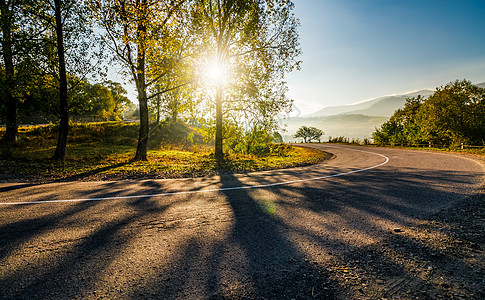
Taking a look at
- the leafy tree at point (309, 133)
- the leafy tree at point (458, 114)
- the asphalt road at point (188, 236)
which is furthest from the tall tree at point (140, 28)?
the leafy tree at point (309, 133)

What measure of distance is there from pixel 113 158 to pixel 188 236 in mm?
12402

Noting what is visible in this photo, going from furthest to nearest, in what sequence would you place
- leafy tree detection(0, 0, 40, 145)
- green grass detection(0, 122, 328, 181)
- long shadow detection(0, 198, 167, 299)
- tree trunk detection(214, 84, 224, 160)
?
tree trunk detection(214, 84, 224, 160)
leafy tree detection(0, 0, 40, 145)
green grass detection(0, 122, 328, 181)
long shadow detection(0, 198, 167, 299)

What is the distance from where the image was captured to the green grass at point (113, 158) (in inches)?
351

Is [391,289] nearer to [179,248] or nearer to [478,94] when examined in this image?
[179,248]

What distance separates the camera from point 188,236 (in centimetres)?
332

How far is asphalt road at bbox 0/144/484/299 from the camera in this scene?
2225 mm

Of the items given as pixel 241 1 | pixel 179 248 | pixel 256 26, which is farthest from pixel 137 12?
pixel 179 248

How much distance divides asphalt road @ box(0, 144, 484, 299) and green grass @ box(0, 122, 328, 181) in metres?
2.94

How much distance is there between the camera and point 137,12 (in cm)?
1192

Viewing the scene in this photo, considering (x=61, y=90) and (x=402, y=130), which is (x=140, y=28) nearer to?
(x=61, y=90)

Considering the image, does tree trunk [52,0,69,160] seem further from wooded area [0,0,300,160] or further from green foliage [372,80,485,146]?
green foliage [372,80,485,146]

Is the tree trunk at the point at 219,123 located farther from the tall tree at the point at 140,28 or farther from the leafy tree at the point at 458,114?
the leafy tree at the point at 458,114

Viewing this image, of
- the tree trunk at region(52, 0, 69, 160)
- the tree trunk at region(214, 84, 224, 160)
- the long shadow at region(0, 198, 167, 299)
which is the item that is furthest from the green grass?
the long shadow at region(0, 198, 167, 299)

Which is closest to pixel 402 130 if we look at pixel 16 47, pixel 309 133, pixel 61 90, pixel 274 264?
pixel 274 264
